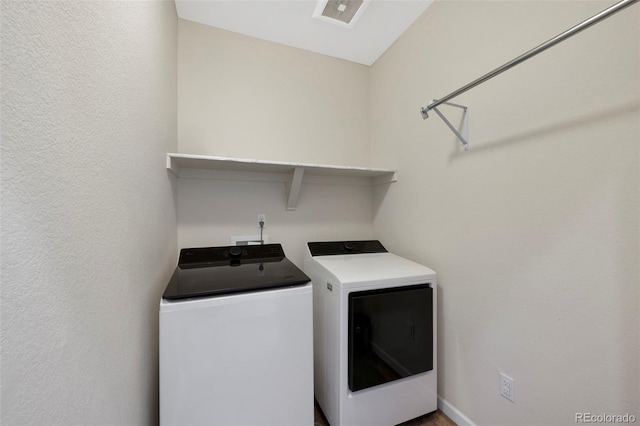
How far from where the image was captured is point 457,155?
1.43 meters

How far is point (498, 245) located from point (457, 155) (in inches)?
22.0

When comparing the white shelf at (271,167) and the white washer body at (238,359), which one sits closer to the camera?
the white washer body at (238,359)

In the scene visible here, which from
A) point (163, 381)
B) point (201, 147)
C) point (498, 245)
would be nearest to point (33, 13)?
point (163, 381)

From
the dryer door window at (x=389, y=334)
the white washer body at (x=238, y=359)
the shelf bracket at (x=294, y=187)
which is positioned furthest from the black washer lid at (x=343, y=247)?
the white washer body at (x=238, y=359)

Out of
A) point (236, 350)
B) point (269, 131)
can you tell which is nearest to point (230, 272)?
point (236, 350)

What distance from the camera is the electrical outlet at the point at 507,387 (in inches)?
45.3

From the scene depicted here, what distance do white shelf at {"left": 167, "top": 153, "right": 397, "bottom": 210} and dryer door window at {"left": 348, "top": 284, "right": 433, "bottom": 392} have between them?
0.91 meters

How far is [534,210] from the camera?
107cm

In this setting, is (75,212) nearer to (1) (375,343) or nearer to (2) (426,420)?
(1) (375,343)

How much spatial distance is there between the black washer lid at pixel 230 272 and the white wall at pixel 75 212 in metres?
0.19

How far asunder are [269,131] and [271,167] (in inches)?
16.4

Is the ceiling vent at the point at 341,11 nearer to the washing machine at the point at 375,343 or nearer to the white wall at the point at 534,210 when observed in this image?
the white wall at the point at 534,210

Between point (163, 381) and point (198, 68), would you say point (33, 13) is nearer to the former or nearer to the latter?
point (163, 381)

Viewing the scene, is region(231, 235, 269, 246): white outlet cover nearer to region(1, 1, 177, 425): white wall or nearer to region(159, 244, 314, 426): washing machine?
region(159, 244, 314, 426): washing machine
